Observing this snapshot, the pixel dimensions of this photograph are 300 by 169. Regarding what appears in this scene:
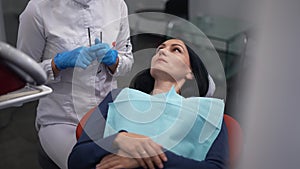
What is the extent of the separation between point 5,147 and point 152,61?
1245 mm

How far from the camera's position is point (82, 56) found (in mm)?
1155

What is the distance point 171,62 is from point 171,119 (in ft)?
0.64

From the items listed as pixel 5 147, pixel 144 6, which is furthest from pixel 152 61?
pixel 144 6

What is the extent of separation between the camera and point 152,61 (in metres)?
1.15

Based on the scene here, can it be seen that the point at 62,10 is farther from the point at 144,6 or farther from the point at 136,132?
the point at 144,6

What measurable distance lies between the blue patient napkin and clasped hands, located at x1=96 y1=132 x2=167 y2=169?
5 cm

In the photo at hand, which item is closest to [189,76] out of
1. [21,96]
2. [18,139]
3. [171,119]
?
[171,119]

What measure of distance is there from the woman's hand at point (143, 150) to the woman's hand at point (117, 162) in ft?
0.05

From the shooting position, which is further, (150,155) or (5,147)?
(5,147)

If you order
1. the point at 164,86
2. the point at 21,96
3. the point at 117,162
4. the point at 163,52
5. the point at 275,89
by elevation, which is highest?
the point at 275,89

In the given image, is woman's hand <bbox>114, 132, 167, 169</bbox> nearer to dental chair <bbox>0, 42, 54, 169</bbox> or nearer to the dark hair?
the dark hair

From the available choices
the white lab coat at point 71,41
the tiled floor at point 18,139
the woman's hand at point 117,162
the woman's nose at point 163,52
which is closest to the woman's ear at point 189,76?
the woman's nose at point 163,52

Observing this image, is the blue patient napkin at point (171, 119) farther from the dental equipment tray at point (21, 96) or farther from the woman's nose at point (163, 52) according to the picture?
the dental equipment tray at point (21, 96)

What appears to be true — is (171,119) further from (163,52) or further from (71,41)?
(71,41)
